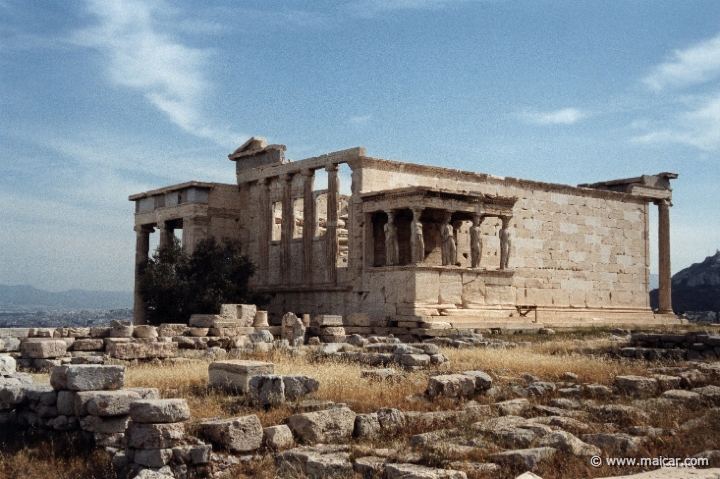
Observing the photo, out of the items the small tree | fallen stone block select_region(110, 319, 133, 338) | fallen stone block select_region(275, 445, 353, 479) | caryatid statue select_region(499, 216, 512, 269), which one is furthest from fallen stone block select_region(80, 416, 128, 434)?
caryatid statue select_region(499, 216, 512, 269)

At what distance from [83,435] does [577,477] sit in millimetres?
5362

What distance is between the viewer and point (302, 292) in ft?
94.1

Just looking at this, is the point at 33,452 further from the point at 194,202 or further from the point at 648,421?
the point at 194,202

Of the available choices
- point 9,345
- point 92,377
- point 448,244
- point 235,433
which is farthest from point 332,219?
point 235,433

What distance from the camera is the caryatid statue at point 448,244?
26062 millimetres

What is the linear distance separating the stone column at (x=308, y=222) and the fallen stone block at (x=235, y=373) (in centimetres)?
1627

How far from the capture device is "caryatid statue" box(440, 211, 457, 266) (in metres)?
26.1

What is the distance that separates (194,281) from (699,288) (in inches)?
1921

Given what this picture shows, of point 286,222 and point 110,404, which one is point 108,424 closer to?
point 110,404

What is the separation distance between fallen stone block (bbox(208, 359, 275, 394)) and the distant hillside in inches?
2141

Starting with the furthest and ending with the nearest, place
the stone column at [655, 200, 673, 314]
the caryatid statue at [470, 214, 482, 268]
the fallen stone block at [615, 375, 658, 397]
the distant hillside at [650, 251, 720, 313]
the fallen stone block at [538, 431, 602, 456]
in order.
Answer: the distant hillside at [650, 251, 720, 313], the stone column at [655, 200, 673, 314], the caryatid statue at [470, 214, 482, 268], the fallen stone block at [615, 375, 658, 397], the fallen stone block at [538, 431, 602, 456]

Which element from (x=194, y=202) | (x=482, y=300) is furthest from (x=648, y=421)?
(x=194, y=202)

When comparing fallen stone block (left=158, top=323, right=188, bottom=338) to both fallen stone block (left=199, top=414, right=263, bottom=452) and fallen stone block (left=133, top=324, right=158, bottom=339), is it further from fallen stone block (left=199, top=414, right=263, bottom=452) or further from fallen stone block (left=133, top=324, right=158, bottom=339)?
fallen stone block (left=199, top=414, right=263, bottom=452)

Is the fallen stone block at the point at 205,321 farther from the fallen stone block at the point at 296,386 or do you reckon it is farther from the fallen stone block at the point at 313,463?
the fallen stone block at the point at 313,463
